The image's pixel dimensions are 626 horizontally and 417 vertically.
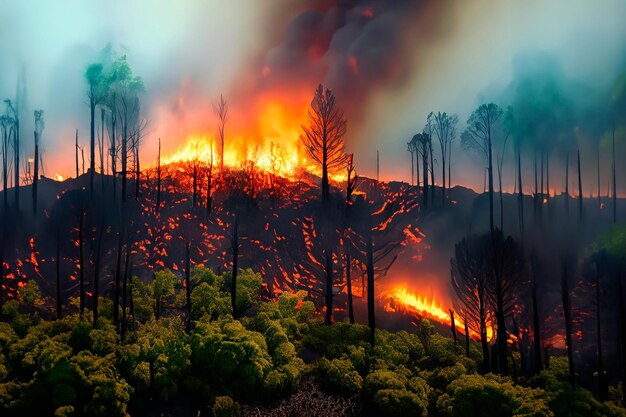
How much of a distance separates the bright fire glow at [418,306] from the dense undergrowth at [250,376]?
7.85 m

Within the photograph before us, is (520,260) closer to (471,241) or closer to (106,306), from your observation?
(471,241)

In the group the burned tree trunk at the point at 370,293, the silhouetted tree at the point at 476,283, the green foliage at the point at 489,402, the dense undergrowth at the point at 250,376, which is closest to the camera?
the green foliage at the point at 489,402

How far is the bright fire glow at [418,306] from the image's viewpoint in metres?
32.7

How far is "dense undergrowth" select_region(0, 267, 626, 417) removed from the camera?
17.9m

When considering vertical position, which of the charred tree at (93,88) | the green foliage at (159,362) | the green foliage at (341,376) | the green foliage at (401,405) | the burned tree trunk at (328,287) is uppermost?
the charred tree at (93,88)

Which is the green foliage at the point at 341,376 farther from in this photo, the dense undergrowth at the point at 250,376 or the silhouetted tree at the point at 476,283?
the silhouetted tree at the point at 476,283

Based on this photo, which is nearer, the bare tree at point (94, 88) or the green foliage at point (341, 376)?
the green foliage at point (341, 376)

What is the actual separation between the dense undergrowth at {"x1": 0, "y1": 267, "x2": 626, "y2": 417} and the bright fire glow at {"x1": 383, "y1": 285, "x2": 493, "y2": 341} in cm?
785

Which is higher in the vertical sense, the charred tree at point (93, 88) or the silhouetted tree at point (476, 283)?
the charred tree at point (93, 88)

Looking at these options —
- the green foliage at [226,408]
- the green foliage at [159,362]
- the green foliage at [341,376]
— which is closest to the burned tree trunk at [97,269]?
the green foliage at [159,362]

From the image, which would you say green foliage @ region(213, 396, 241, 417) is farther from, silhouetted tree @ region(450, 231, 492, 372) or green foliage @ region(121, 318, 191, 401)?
silhouetted tree @ region(450, 231, 492, 372)

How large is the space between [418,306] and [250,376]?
1927cm

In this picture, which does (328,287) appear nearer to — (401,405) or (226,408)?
(401,405)

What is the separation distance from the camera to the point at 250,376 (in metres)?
19.3
